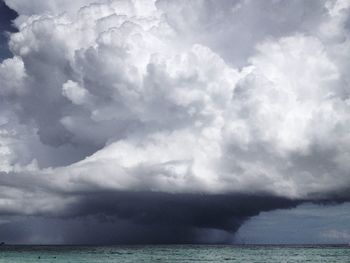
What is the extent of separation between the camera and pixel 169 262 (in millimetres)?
127875

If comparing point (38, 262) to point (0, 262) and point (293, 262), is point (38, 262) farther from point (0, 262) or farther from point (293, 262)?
point (293, 262)

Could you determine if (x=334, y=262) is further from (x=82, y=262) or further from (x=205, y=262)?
(x=82, y=262)

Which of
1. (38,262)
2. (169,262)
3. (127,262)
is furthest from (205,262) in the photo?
(38,262)

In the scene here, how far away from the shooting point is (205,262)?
131375mm

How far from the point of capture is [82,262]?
13075 centimetres

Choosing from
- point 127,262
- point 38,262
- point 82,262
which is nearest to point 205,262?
point 127,262

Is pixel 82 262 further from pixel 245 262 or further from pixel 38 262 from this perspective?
pixel 245 262

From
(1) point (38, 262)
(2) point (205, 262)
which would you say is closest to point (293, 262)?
(2) point (205, 262)

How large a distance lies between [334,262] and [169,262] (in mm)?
49129

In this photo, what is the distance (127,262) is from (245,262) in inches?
1407

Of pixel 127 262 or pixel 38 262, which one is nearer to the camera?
pixel 127 262

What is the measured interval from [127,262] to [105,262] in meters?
6.93

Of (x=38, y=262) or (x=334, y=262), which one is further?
(x=38, y=262)

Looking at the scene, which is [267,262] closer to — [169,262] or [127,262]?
[169,262]
